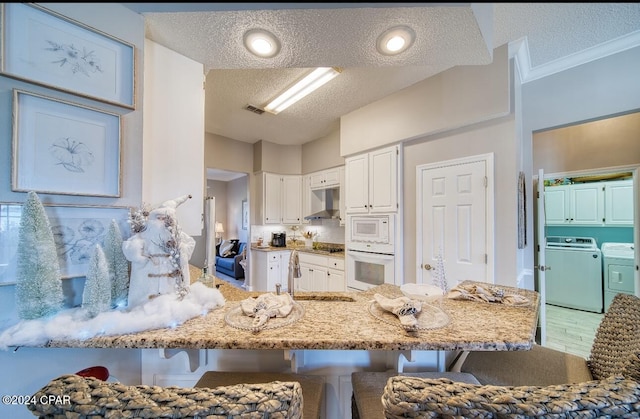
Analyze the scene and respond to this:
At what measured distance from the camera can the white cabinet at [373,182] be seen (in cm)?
280

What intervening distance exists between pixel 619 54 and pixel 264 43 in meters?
2.93

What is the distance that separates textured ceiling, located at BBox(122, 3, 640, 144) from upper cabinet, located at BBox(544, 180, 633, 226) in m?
3.33

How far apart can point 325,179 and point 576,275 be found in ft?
14.6

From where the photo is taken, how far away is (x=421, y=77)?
2422 millimetres

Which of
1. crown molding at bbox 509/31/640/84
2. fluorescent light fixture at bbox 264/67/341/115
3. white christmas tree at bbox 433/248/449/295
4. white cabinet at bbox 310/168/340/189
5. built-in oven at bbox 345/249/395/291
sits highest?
crown molding at bbox 509/31/640/84

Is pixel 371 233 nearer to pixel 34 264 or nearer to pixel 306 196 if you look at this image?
pixel 306 196

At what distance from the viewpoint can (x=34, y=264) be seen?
820 millimetres

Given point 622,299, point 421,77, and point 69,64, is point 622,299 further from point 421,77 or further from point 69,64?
point 69,64

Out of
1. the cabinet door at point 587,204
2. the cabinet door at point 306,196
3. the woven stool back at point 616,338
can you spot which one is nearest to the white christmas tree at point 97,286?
the woven stool back at point 616,338

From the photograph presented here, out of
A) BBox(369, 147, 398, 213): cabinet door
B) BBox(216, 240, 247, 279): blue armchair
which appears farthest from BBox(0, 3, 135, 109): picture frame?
BBox(216, 240, 247, 279): blue armchair

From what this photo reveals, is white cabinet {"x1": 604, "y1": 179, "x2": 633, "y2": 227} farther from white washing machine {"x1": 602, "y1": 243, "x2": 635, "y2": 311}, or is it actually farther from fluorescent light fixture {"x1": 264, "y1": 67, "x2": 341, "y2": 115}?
fluorescent light fixture {"x1": 264, "y1": 67, "x2": 341, "y2": 115}

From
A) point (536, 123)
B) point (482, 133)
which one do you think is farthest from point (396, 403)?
point (536, 123)

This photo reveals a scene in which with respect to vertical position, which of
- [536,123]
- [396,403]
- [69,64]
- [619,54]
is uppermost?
[619,54]

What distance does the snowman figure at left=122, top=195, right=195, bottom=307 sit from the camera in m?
0.94
